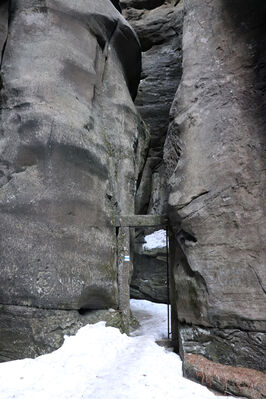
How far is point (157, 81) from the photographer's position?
734 inches

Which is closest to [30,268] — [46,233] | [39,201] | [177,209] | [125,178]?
[46,233]

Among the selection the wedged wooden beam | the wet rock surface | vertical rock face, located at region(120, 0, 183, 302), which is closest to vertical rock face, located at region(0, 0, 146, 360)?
the wedged wooden beam

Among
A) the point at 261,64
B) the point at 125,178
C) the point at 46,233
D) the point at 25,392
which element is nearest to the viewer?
the point at 25,392

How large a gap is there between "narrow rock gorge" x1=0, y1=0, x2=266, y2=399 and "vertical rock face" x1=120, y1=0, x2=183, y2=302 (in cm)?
907

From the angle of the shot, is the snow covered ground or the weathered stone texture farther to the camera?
the weathered stone texture

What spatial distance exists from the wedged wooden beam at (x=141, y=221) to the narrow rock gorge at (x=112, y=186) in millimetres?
126

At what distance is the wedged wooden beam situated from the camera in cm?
781

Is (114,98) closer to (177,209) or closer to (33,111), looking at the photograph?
(33,111)

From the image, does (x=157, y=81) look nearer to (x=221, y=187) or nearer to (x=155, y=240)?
(x=155, y=240)

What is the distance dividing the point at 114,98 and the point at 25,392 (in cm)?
786

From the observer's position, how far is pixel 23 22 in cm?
812

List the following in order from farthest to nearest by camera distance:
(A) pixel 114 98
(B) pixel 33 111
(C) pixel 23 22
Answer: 1. (A) pixel 114 98
2. (C) pixel 23 22
3. (B) pixel 33 111

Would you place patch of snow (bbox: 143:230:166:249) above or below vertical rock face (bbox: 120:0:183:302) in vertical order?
below

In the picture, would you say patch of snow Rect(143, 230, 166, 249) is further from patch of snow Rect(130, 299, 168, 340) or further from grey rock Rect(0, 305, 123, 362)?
grey rock Rect(0, 305, 123, 362)
